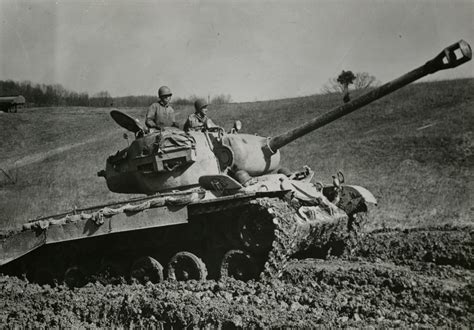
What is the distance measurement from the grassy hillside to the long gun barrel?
7685mm

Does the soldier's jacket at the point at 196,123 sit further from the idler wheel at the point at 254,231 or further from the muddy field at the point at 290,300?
the muddy field at the point at 290,300

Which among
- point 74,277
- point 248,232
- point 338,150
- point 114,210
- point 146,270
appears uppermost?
point 338,150

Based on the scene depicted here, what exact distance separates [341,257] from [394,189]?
463 inches

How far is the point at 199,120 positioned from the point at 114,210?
2.67 meters

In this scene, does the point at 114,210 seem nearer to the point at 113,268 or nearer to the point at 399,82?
the point at 113,268

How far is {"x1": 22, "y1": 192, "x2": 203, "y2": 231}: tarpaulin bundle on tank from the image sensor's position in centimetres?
898

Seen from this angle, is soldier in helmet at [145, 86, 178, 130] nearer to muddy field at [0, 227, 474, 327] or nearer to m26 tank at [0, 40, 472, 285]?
m26 tank at [0, 40, 472, 285]

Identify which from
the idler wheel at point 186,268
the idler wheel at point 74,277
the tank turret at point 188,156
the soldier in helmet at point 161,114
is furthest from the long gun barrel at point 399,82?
the idler wheel at point 74,277

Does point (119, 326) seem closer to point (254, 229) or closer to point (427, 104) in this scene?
point (254, 229)

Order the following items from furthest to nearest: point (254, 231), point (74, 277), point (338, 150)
→ point (338, 150) < point (74, 277) < point (254, 231)


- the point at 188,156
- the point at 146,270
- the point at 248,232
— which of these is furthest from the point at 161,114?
the point at 248,232

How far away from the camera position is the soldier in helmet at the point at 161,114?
35.7 feet

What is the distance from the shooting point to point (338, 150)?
94.2ft

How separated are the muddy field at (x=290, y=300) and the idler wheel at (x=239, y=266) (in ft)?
1.36
